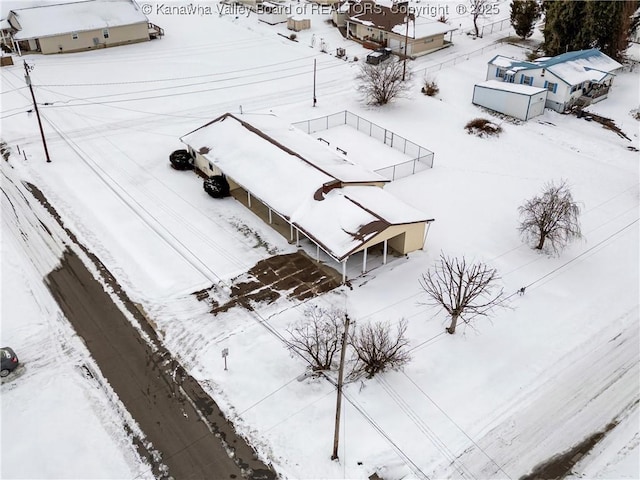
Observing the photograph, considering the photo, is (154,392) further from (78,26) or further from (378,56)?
(78,26)

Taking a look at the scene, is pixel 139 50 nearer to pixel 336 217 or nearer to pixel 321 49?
pixel 321 49

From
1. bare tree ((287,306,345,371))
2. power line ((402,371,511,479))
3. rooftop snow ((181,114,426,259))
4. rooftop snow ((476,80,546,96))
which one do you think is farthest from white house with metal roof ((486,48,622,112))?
power line ((402,371,511,479))

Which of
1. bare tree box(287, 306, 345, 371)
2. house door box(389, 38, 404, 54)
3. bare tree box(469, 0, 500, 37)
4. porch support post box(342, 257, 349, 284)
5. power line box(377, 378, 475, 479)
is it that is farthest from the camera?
bare tree box(469, 0, 500, 37)

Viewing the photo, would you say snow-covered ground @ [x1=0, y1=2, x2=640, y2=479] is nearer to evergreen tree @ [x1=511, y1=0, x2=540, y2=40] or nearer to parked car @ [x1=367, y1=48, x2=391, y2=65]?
parked car @ [x1=367, y1=48, x2=391, y2=65]

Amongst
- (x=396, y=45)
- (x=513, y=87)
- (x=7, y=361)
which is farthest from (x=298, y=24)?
(x=7, y=361)

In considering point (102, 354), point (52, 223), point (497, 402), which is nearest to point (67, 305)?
point (102, 354)

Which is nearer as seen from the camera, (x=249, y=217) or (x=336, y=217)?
(x=336, y=217)
